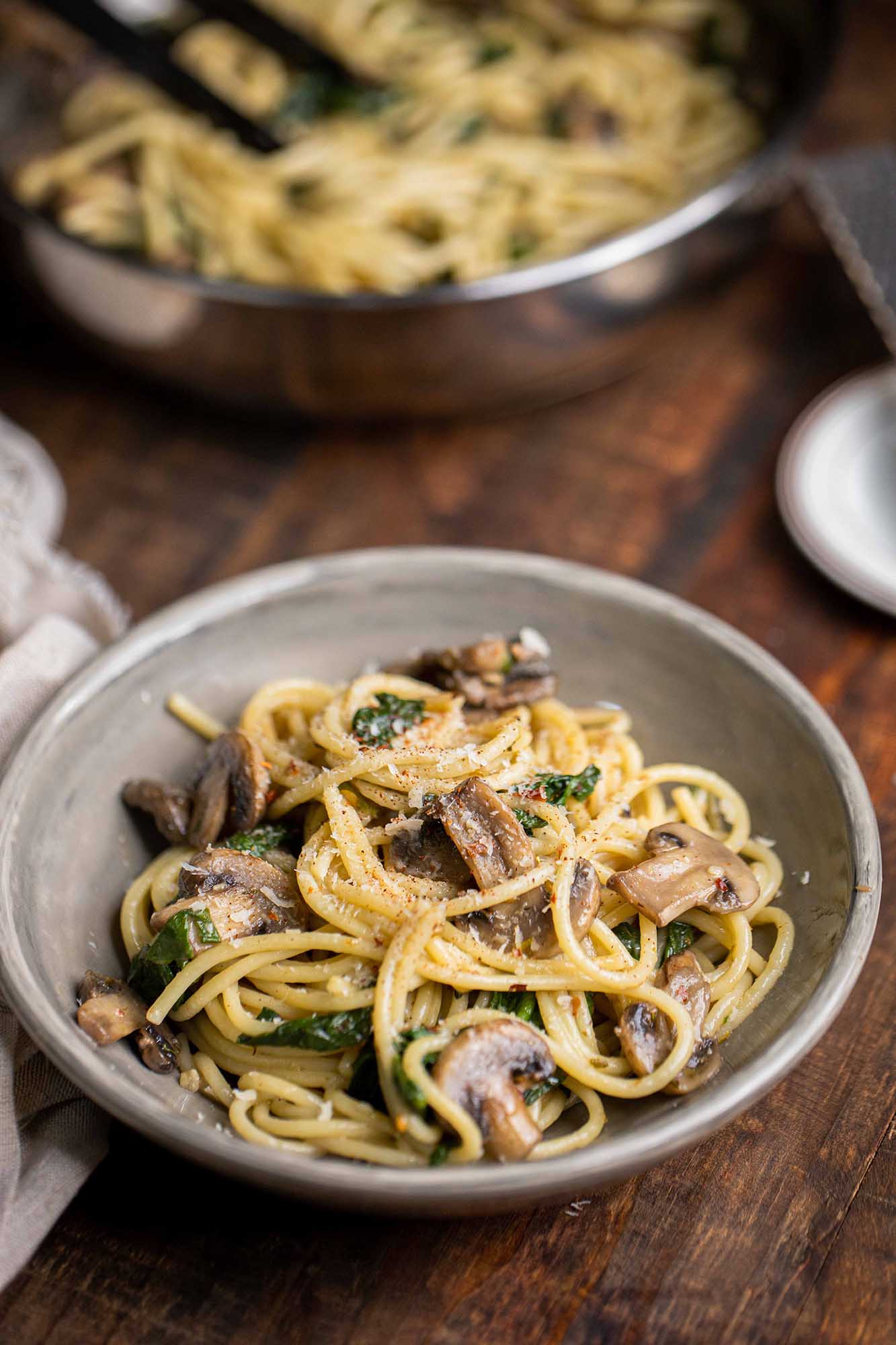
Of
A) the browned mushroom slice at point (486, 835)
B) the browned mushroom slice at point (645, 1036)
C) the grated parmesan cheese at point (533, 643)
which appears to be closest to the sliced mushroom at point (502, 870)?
the browned mushroom slice at point (486, 835)

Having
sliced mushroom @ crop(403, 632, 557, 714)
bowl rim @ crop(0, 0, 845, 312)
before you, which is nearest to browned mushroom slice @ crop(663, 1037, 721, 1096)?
sliced mushroom @ crop(403, 632, 557, 714)

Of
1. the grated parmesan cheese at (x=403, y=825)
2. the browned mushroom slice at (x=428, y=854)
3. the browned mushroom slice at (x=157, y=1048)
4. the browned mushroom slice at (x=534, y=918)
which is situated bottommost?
the browned mushroom slice at (x=534, y=918)

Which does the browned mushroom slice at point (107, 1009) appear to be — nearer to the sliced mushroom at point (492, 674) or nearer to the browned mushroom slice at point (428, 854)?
the browned mushroom slice at point (428, 854)

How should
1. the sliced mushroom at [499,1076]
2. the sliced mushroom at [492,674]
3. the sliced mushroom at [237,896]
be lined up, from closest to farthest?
the sliced mushroom at [499,1076] → the sliced mushroom at [237,896] → the sliced mushroom at [492,674]

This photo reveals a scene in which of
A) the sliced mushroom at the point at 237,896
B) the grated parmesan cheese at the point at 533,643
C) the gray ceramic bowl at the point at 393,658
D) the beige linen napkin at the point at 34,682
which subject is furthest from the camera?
the grated parmesan cheese at the point at 533,643

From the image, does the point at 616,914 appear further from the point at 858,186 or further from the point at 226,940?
the point at 858,186

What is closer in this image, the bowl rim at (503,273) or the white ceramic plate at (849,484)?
the bowl rim at (503,273)

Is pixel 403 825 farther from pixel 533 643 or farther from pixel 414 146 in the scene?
pixel 414 146

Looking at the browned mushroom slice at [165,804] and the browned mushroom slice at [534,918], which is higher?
the browned mushroom slice at [165,804]

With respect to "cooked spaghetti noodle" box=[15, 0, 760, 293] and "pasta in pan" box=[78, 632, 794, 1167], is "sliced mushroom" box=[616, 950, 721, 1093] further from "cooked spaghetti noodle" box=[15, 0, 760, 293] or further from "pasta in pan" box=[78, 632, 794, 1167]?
"cooked spaghetti noodle" box=[15, 0, 760, 293]
